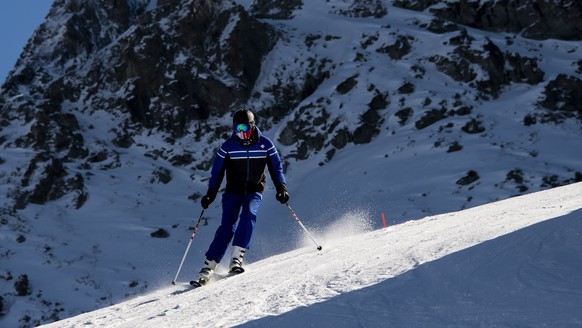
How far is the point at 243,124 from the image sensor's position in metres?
8.75

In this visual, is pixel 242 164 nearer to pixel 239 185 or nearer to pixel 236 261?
pixel 239 185

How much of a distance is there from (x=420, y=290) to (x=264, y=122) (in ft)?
186

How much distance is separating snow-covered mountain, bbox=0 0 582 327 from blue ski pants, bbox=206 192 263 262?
789 centimetres

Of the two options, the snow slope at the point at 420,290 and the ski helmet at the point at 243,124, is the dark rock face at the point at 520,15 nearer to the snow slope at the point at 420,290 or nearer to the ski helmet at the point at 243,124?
the ski helmet at the point at 243,124

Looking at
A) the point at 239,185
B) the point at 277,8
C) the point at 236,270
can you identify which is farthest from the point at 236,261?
the point at 277,8

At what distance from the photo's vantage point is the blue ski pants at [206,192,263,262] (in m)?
8.92

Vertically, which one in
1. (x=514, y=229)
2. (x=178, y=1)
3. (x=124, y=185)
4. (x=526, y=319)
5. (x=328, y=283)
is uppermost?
(x=526, y=319)

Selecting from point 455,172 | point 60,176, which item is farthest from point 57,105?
point 455,172

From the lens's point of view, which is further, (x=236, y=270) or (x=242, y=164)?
(x=242, y=164)

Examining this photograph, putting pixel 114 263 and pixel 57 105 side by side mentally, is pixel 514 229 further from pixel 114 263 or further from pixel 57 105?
pixel 57 105

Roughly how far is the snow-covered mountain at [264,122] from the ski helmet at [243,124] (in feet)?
27.1

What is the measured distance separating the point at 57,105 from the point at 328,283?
208ft

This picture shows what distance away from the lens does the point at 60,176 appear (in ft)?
169

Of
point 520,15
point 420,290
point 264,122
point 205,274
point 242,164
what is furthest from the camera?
point 520,15
